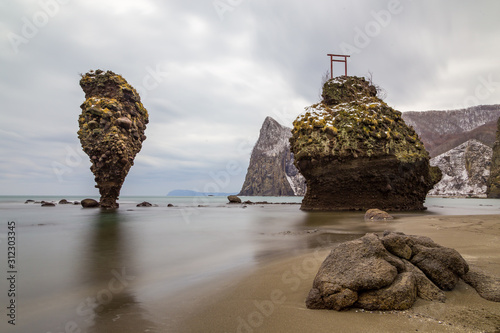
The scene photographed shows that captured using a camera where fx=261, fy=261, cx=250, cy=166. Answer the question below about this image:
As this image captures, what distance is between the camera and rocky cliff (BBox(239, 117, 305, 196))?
12444cm

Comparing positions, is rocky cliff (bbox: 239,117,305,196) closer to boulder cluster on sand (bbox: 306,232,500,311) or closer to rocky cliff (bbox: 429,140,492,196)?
rocky cliff (bbox: 429,140,492,196)

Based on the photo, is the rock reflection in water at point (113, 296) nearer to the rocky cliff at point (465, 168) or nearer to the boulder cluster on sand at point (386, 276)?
the boulder cluster on sand at point (386, 276)

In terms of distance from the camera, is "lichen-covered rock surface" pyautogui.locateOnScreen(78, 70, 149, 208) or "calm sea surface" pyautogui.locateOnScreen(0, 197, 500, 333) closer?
"calm sea surface" pyautogui.locateOnScreen(0, 197, 500, 333)

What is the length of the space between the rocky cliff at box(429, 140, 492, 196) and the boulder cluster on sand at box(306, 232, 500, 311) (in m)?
103

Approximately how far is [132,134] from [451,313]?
26.4m

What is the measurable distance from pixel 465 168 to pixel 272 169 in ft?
239

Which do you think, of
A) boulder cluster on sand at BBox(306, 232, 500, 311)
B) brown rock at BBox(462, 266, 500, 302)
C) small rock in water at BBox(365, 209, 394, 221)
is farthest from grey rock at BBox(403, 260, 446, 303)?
small rock in water at BBox(365, 209, 394, 221)

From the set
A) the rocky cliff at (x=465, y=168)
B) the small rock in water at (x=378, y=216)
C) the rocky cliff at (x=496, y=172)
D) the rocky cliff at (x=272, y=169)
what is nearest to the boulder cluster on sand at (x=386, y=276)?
the small rock in water at (x=378, y=216)

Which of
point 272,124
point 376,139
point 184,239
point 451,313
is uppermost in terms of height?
point 272,124

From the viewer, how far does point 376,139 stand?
18.5 meters

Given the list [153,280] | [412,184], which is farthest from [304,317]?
[412,184]

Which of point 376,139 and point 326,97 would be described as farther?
point 326,97

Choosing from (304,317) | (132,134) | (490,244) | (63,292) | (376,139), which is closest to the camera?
(304,317)

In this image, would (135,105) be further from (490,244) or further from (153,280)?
(490,244)
